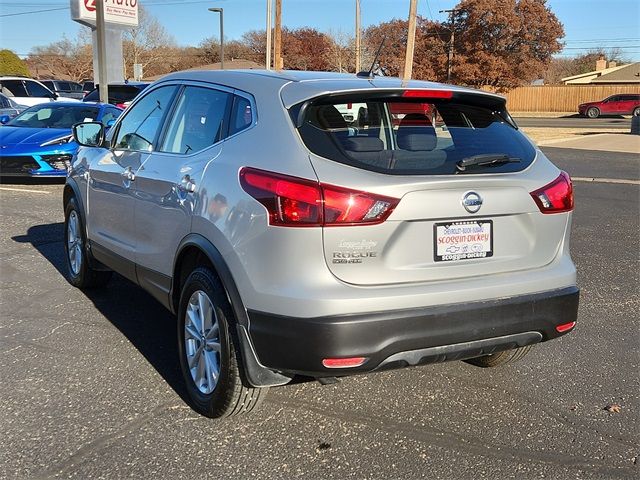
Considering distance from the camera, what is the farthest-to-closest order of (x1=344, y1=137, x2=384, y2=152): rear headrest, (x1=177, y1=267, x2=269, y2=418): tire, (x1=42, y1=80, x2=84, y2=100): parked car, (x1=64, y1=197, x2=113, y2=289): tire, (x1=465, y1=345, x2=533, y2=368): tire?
(x1=42, y1=80, x2=84, y2=100): parked car
(x1=64, y1=197, x2=113, y2=289): tire
(x1=465, y1=345, x2=533, y2=368): tire
(x1=177, y1=267, x2=269, y2=418): tire
(x1=344, y1=137, x2=384, y2=152): rear headrest

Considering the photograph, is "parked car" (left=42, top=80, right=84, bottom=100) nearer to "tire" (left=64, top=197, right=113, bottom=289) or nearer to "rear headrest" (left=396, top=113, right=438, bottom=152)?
"tire" (left=64, top=197, right=113, bottom=289)

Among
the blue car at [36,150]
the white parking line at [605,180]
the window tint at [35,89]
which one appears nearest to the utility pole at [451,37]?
the window tint at [35,89]

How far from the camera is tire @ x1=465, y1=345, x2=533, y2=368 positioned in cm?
393

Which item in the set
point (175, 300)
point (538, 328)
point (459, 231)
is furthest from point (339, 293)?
point (175, 300)

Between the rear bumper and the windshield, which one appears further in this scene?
the windshield

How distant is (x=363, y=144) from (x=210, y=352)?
1.32 meters

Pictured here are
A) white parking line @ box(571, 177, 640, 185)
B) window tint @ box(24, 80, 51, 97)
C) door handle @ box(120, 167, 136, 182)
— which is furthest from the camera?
window tint @ box(24, 80, 51, 97)

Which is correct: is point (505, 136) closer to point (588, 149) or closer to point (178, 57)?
point (588, 149)

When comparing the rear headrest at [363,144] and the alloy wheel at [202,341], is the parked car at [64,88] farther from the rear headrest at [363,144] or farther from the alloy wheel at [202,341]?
the rear headrest at [363,144]

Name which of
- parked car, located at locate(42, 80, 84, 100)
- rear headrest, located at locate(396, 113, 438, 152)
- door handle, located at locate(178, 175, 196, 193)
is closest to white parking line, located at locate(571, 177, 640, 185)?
rear headrest, located at locate(396, 113, 438, 152)

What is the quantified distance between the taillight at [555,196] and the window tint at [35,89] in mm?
22850

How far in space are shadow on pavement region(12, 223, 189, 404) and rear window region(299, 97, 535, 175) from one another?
5.50ft

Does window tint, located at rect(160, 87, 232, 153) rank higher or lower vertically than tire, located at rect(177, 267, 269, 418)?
higher

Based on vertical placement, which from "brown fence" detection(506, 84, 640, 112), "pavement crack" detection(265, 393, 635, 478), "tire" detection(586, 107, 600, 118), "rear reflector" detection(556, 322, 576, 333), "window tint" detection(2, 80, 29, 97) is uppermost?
"brown fence" detection(506, 84, 640, 112)
